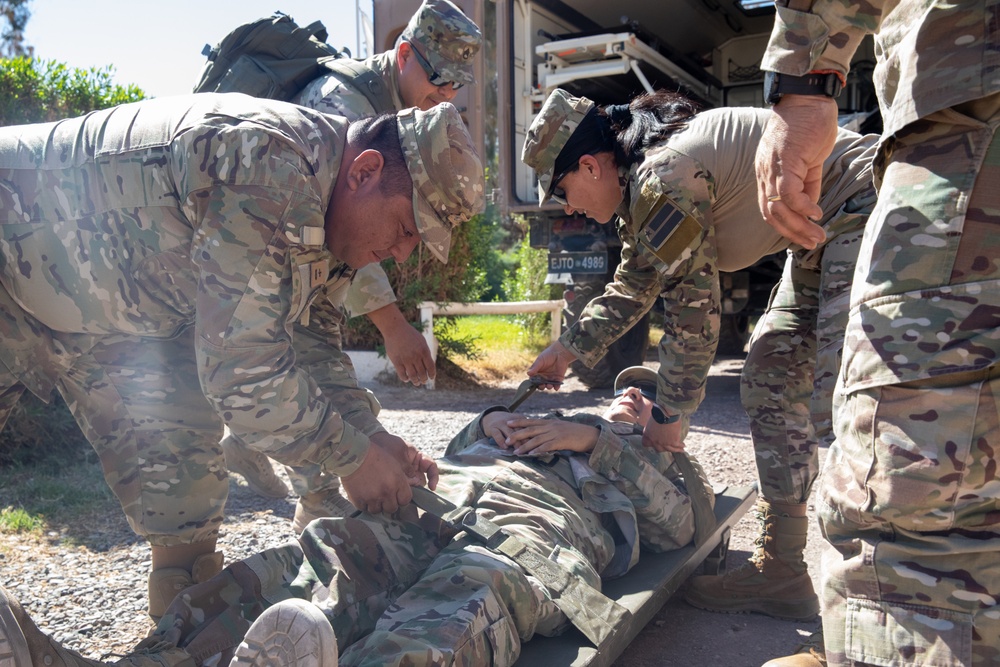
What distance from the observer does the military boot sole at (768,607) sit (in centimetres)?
284

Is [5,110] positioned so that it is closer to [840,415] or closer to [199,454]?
[199,454]

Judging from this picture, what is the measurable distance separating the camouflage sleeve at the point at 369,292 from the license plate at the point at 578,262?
9.85ft

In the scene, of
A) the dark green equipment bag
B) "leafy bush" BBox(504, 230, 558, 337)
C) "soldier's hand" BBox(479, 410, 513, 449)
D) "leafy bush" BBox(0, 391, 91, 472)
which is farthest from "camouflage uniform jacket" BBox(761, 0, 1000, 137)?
"leafy bush" BBox(504, 230, 558, 337)

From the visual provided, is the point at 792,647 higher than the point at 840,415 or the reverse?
the reverse

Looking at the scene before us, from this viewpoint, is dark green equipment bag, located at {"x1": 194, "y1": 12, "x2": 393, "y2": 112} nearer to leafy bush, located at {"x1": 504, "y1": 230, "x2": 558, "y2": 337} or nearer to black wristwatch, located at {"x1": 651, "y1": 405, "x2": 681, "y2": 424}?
black wristwatch, located at {"x1": 651, "y1": 405, "x2": 681, "y2": 424}

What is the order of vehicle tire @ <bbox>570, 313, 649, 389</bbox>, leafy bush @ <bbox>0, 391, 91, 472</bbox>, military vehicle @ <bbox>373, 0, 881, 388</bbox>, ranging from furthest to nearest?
vehicle tire @ <bbox>570, 313, 649, 389</bbox>
military vehicle @ <bbox>373, 0, 881, 388</bbox>
leafy bush @ <bbox>0, 391, 91, 472</bbox>

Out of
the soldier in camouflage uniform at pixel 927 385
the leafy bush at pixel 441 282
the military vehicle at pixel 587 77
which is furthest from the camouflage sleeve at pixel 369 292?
the leafy bush at pixel 441 282

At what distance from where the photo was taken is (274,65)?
3.24m

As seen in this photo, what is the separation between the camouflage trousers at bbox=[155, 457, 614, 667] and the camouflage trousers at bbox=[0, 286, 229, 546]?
0.54 meters

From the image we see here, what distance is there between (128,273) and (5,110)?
3554 millimetres

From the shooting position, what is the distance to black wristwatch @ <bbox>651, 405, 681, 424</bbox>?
2.91 metres

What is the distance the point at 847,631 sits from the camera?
1382 mm

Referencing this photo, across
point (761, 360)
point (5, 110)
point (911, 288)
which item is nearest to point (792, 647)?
point (761, 360)

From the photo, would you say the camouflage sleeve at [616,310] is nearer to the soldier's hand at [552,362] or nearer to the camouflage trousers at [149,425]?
the soldier's hand at [552,362]
